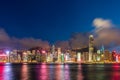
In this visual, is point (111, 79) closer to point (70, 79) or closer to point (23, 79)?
point (70, 79)

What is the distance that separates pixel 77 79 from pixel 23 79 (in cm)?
1501

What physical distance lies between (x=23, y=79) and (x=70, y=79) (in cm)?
1303

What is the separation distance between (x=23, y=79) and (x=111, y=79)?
2519 centimetres

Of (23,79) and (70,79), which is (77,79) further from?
(23,79)

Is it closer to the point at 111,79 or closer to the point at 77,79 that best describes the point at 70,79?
the point at 77,79

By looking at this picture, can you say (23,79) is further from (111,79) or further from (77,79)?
(111,79)

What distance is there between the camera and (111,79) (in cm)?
9044

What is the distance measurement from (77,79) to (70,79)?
198 cm

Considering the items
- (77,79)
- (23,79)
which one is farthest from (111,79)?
(23,79)

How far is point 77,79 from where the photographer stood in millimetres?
88000

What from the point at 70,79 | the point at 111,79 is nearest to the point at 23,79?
the point at 70,79

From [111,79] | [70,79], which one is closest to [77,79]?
[70,79]

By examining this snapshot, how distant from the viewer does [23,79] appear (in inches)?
3374
